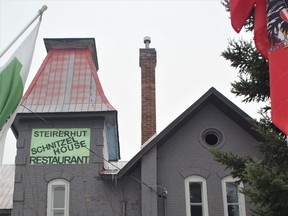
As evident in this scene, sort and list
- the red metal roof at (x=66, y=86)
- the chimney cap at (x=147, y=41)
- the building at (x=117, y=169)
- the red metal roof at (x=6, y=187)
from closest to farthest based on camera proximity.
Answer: the building at (x=117, y=169), the red metal roof at (x=66, y=86), the red metal roof at (x=6, y=187), the chimney cap at (x=147, y=41)

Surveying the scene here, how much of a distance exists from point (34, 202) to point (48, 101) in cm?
327

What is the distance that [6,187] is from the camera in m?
18.3

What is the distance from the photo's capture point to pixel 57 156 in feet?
50.4

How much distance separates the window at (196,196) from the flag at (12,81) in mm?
6288

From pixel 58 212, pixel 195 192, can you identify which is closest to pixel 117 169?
pixel 58 212

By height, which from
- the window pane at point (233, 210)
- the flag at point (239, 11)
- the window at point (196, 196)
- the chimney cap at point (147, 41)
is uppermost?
the chimney cap at point (147, 41)

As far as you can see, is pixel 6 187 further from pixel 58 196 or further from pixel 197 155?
pixel 197 155

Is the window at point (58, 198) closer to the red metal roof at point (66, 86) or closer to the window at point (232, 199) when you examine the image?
the red metal roof at point (66, 86)

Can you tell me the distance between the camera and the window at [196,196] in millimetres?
14695

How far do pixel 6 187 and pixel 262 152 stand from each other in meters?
10.3

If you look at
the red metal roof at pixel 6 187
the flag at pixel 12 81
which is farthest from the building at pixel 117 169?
the flag at pixel 12 81

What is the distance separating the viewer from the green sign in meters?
15.3

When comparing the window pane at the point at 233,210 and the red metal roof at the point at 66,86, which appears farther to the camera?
the red metal roof at the point at 66,86

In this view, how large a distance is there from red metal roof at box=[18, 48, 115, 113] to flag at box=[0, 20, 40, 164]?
4511 mm
